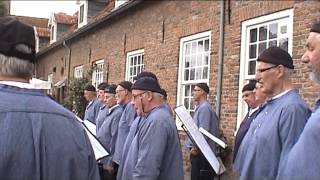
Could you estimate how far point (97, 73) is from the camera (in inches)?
738

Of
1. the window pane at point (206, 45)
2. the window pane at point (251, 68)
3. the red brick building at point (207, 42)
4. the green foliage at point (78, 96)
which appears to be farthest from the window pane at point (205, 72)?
the green foliage at point (78, 96)

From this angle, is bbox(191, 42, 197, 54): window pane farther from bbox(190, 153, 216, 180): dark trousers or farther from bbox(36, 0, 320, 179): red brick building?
bbox(190, 153, 216, 180): dark trousers

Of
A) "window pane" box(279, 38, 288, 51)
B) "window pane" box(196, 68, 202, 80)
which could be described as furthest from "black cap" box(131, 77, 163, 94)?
A: "window pane" box(196, 68, 202, 80)

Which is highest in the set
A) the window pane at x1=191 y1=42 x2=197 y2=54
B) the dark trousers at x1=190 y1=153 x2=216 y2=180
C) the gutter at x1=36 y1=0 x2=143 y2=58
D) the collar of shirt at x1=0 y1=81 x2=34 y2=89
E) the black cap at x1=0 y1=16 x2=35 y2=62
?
the gutter at x1=36 y1=0 x2=143 y2=58

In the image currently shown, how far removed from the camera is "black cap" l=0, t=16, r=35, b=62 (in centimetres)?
231

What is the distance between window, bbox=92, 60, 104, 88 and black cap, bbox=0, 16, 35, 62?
15.6 metres

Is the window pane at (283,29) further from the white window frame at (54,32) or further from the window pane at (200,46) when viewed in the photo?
the white window frame at (54,32)

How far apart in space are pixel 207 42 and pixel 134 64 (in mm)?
4731

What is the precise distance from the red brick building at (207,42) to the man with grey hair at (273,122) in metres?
3.78

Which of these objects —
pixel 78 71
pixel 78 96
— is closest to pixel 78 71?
pixel 78 71

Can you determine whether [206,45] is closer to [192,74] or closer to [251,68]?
[192,74]

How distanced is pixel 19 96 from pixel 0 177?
0.38m

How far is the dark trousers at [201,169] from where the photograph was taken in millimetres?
7953

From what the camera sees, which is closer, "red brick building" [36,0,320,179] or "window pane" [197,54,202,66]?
"red brick building" [36,0,320,179]
